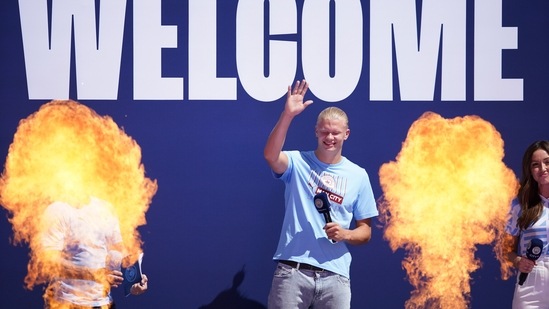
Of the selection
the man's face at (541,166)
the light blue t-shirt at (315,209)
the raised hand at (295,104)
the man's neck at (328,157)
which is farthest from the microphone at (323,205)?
the man's face at (541,166)

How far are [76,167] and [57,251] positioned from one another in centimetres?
66

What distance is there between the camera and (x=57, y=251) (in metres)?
5.07

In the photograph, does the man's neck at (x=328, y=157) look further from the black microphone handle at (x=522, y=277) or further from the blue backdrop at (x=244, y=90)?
the black microphone handle at (x=522, y=277)

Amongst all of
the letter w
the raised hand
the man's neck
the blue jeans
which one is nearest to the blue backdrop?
the letter w

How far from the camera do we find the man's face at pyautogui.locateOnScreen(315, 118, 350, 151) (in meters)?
4.61

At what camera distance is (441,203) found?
17.8ft

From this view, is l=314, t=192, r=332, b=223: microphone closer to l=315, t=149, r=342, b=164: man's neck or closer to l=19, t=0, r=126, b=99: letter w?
l=315, t=149, r=342, b=164: man's neck

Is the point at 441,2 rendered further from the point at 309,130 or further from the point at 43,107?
the point at 43,107

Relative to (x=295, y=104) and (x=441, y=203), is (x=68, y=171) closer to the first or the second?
(x=295, y=104)

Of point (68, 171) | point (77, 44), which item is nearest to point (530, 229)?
point (68, 171)

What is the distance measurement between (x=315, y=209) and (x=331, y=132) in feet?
1.73

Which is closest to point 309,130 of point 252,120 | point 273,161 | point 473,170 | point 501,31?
point 252,120

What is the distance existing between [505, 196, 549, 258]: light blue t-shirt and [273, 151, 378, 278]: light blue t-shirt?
2.98 feet

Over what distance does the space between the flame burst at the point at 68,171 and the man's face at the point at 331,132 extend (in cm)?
148
